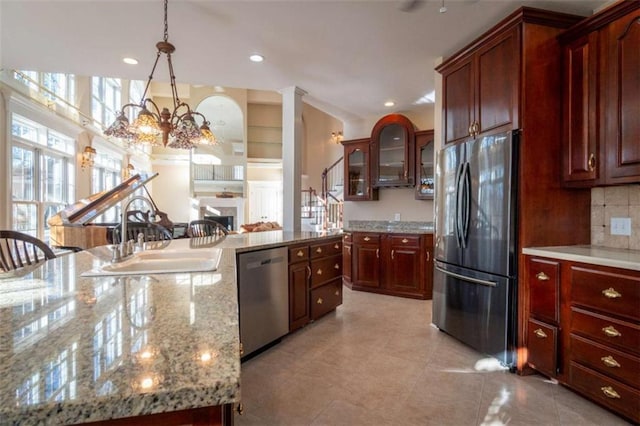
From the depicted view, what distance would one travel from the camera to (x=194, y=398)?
0.51 m

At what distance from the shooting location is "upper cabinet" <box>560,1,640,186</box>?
1969mm

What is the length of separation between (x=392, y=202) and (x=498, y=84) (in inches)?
110

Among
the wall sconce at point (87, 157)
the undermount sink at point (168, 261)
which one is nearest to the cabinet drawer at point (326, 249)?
the undermount sink at point (168, 261)

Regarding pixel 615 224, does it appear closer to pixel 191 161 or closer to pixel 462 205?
pixel 462 205

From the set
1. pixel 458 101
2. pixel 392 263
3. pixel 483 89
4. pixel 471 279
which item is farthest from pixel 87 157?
pixel 471 279

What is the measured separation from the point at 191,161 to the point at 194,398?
10.8m

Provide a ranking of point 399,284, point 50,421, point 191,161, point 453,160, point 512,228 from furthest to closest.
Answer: point 191,161, point 399,284, point 453,160, point 512,228, point 50,421

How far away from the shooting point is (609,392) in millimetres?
1812

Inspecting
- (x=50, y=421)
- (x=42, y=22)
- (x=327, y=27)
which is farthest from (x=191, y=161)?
(x=50, y=421)

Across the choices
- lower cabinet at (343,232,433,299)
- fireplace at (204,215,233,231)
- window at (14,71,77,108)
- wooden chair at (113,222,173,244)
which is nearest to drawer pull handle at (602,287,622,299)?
lower cabinet at (343,232,433,299)

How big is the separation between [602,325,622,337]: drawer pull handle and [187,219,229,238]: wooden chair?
3243 millimetres

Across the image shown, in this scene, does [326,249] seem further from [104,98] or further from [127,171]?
[127,171]

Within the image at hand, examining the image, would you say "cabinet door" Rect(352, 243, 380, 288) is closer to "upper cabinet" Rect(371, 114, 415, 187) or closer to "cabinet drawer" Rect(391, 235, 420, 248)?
"cabinet drawer" Rect(391, 235, 420, 248)

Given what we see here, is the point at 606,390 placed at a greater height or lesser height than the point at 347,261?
lesser
